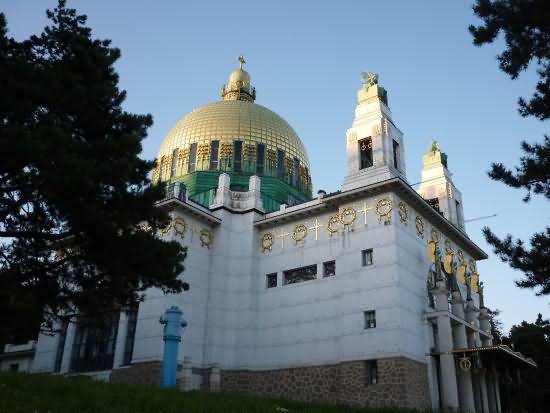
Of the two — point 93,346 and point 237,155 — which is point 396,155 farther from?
point 93,346

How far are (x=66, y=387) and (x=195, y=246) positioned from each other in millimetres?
16188

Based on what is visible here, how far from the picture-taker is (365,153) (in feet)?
96.2

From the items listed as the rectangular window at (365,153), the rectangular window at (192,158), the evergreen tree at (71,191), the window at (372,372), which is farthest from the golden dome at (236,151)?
the evergreen tree at (71,191)

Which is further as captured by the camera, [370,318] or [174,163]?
[174,163]

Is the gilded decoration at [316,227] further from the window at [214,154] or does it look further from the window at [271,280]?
the window at [214,154]

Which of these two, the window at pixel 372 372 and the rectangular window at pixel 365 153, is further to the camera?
the rectangular window at pixel 365 153

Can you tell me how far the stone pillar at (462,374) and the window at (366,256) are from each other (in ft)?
16.8

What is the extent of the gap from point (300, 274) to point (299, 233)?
2.17 metres

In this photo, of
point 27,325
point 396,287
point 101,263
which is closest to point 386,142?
point 396,287

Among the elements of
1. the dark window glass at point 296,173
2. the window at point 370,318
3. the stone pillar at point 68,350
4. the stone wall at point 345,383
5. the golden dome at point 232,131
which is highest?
the golden dome at point 232,131

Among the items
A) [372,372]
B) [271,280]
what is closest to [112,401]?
[372,372]

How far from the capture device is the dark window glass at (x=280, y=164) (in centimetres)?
3684

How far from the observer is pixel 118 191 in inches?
615

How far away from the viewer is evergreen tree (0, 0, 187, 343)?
553 inches
